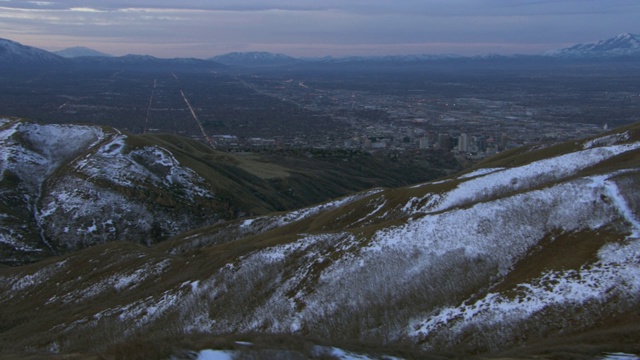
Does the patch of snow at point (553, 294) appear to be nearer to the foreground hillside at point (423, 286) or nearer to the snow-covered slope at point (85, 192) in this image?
the foreground hillside at point (423, 286)

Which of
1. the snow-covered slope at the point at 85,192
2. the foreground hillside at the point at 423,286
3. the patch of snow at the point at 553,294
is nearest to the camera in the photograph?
the foreground hillside at the point at 423,286

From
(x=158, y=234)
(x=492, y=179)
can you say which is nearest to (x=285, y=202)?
(x=158, y=234)

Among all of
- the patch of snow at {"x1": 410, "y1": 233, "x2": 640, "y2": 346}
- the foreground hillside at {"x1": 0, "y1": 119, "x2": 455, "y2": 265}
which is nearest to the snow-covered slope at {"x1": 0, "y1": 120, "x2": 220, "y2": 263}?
the foreground hillside at {"x1": 0, "y1": 119, "x2": 455, "y2": 265}

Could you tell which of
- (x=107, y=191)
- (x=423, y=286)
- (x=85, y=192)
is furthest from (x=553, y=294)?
(x=85, y=192)

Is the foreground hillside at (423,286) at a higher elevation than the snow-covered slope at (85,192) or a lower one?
higher

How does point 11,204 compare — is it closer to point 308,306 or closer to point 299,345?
point 308,306

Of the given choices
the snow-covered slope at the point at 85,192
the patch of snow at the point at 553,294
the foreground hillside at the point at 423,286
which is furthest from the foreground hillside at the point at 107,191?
the patch of snow at the point at 553,294

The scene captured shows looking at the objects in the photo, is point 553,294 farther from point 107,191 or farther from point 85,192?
point 85,192
